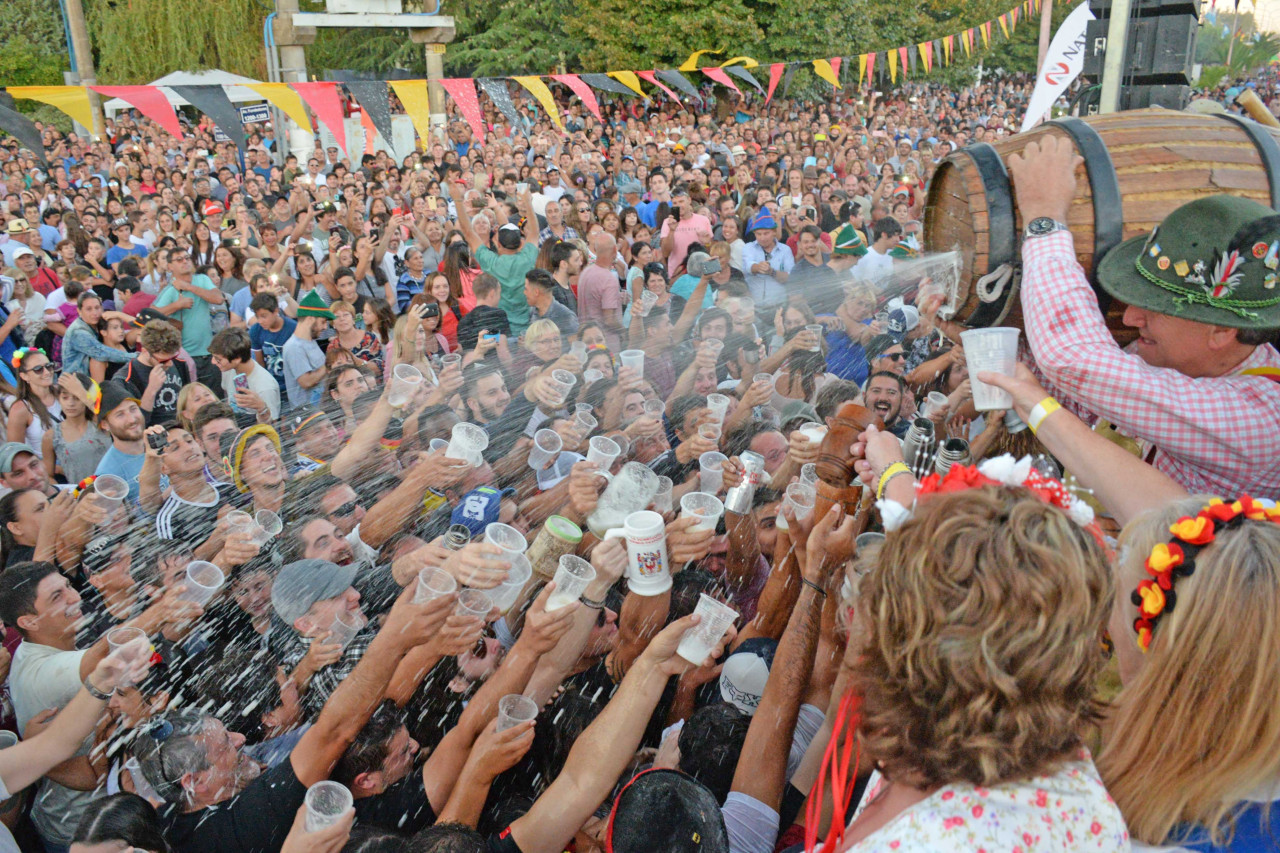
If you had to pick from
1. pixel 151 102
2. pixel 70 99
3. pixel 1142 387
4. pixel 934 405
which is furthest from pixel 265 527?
pixel 70 99

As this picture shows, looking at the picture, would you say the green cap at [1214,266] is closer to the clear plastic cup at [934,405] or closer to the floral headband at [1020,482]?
the floral headband at [1020,482]

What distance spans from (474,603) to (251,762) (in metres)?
0.94

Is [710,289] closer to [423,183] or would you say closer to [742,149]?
[423,183]

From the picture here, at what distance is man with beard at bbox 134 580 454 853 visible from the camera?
255 cm

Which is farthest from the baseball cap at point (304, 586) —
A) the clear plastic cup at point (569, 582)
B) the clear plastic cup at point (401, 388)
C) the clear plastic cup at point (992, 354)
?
the clear plastic cup at point (992, 354)

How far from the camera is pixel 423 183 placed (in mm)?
12906

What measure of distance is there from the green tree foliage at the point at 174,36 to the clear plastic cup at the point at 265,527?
29.4m

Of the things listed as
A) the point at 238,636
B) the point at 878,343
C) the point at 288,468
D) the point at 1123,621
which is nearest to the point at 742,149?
the point at 878,343

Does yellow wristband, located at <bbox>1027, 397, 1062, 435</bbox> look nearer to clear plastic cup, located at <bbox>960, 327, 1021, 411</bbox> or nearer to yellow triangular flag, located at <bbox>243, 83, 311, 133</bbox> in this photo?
clear plastic cup, located at <bbox>960, 327, 1021, 411</bbox>

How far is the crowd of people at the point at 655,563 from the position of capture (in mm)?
1479

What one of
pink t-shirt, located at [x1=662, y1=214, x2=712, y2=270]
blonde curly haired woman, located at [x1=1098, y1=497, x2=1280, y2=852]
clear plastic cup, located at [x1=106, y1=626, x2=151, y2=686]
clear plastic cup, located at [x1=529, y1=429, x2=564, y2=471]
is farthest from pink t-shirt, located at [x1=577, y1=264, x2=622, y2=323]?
blonde curly haired woman, located at [x1=1098, y1=497, x2=1280, y2=852]

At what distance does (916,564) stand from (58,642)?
11.5ft

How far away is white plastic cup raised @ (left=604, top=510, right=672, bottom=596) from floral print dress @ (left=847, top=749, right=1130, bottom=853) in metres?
1.58

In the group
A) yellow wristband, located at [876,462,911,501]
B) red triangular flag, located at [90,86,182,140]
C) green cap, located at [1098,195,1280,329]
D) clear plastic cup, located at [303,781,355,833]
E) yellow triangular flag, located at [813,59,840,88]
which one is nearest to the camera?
green cap, located at [1098,195,1280,329]
